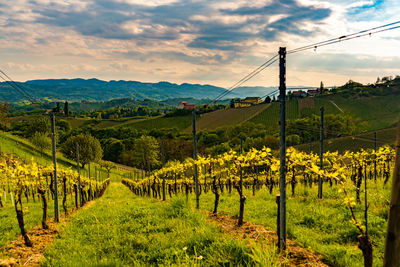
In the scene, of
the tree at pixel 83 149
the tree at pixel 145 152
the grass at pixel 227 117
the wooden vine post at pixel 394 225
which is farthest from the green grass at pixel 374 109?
the wooden vine post at pixel 394 225

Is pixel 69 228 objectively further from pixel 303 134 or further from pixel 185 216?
pixel 303 134

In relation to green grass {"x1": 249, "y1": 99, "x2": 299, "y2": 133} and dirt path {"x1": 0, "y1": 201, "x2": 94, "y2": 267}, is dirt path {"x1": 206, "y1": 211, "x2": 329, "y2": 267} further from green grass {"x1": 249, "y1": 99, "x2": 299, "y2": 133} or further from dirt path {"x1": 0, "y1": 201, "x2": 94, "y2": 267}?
green grass {"x1": 249, "y1": 99, "x2": 299, "y2": 133}

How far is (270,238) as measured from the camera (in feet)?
20.6

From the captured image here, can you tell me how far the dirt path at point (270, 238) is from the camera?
4.98 metres

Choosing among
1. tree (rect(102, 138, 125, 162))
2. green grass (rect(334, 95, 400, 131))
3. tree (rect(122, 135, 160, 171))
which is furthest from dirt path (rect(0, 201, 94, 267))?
green grass (rect(334, 95, 400, 131))

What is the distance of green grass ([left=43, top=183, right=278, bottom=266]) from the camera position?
482 cm

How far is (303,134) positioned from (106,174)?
54.7 meters

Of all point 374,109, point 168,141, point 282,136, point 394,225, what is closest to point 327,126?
point 374,109

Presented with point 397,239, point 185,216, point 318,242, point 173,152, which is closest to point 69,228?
point 185,216

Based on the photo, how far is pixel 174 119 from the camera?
4830 inches

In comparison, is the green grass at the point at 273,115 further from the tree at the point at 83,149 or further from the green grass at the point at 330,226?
the green grass at the point at 330,226

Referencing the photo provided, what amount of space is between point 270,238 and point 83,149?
196 ft

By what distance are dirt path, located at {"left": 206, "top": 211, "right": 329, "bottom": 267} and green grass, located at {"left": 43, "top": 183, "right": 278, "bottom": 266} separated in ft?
1.51

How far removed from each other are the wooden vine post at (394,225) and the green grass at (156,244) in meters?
1.81
